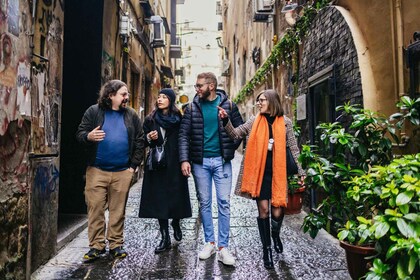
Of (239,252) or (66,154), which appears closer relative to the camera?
(239,252)

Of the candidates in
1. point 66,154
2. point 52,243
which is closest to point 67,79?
point 66,154

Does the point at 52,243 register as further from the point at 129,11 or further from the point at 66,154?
the point at 129,11

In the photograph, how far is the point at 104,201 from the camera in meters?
4.43

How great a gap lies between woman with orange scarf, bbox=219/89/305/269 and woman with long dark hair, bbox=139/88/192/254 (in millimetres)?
708

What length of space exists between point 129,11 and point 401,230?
799 cm

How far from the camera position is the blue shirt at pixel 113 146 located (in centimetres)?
437

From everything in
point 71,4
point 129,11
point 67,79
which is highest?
point 129,11

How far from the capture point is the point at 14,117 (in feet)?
11.0

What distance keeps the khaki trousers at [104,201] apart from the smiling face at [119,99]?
72 cm

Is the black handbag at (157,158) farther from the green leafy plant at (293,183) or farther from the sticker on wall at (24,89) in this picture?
the green leafy plant at (293,183)

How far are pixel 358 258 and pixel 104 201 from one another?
2656mm

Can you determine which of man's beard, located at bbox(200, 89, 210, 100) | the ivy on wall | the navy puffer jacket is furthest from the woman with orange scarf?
the ivy on wall

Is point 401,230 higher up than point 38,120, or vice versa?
point 38,120

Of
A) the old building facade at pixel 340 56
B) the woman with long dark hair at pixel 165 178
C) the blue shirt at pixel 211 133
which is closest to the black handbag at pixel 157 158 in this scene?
the woman with long dark hair at pixel 165 178
